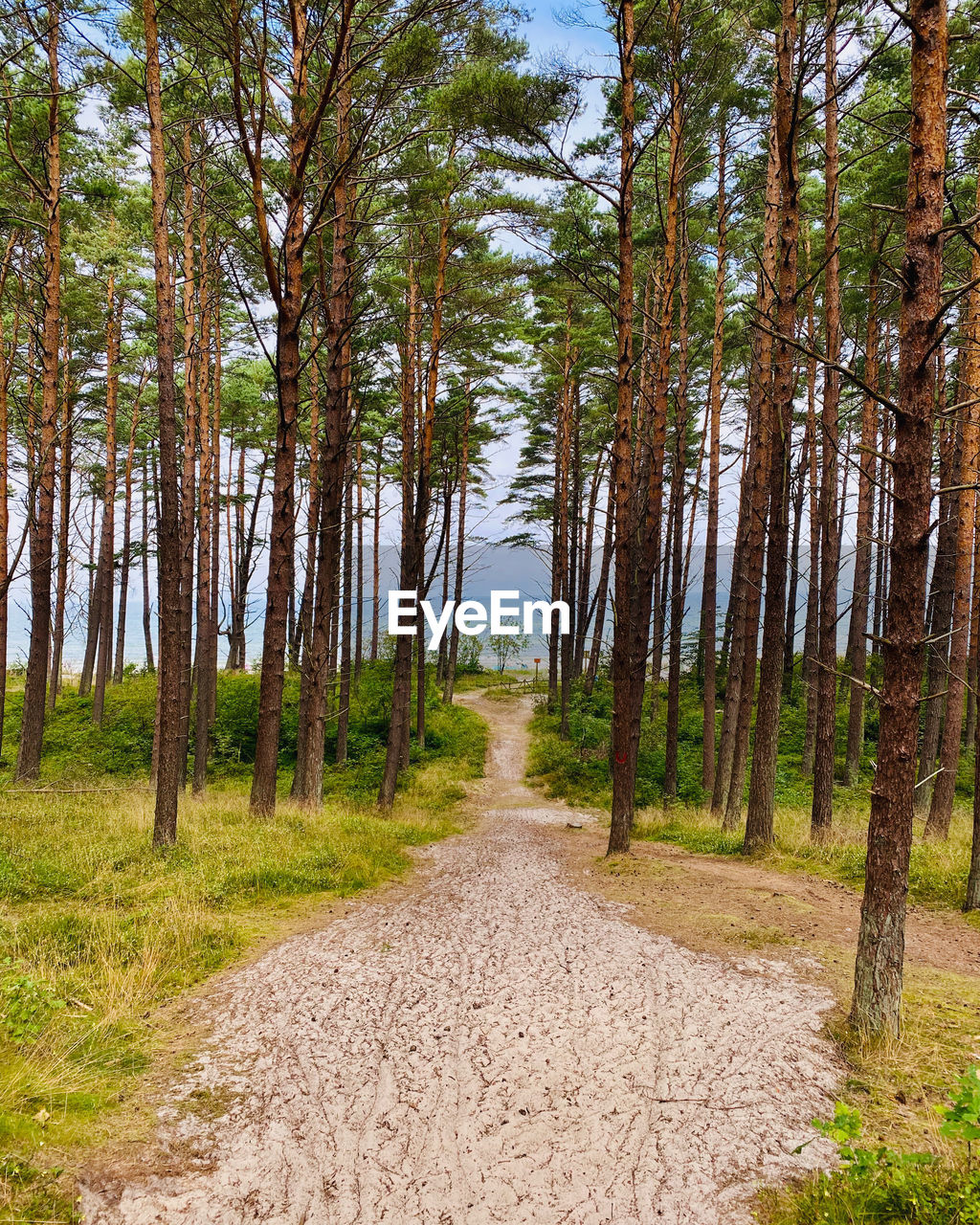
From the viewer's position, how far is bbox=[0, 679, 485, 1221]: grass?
2.98m

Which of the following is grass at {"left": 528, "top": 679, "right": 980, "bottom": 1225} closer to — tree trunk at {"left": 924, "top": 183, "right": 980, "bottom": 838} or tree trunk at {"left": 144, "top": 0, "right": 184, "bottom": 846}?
tree trunk at {"left": 924, "top": 183, "right": 980, "bottom": 838}

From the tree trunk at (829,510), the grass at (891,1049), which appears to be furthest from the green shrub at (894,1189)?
the tree trunk at (829,510)

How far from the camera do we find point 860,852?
877 cm

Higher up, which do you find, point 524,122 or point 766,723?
point 524,122

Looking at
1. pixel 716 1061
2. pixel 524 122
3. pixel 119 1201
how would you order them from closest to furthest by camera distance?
pixel 119 1201 < pixel 716 1061 < pixel 524 122

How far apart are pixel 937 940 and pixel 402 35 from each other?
12.0 m

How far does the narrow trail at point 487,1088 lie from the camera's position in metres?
2.78

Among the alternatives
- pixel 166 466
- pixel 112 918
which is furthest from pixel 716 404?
pixel 112 918

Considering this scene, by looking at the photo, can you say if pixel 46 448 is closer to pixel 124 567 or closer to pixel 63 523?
pixel 63 523

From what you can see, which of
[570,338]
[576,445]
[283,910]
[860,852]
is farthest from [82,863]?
[570,338]

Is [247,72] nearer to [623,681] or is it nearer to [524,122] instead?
[524,122]

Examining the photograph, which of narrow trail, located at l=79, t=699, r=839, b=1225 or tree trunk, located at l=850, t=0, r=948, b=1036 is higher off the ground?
tree trunk, located at l=850, t=0, r=948, b=1036

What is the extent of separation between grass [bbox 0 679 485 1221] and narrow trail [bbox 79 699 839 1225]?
1.15ft

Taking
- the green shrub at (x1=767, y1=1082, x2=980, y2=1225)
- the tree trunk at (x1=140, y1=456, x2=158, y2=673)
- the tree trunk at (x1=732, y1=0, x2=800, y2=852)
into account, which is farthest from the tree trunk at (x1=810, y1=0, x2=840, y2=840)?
the tree trunk at (x1=140, y1=456, x2=158, y2=673)
